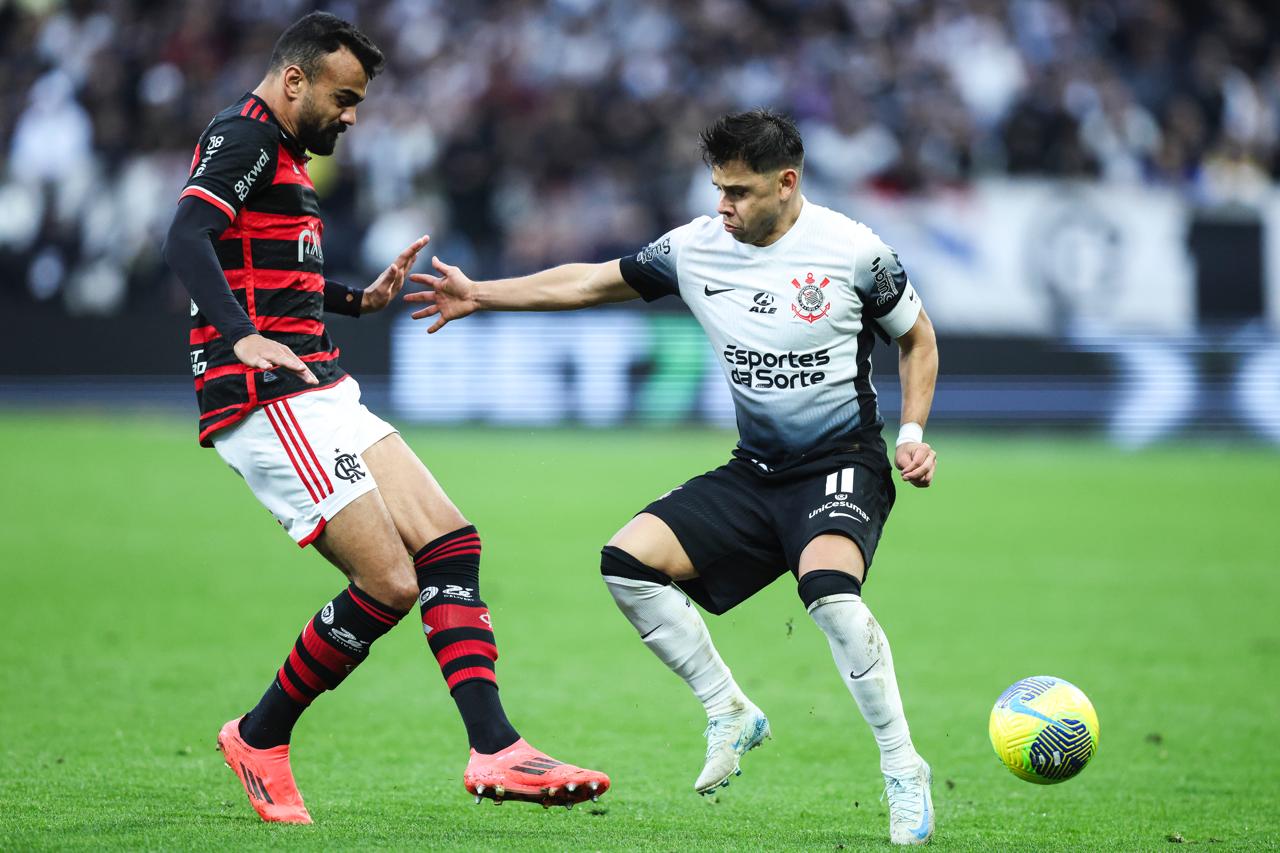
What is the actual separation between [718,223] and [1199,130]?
50.6 ft

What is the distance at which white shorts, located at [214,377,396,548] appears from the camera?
17.6 ft

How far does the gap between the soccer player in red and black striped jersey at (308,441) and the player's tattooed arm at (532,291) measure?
1.69 ft

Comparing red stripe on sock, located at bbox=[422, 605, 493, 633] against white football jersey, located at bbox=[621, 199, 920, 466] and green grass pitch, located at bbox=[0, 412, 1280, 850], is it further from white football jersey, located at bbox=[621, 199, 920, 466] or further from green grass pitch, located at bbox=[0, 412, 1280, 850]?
white football jersey, located at bbox=[621, 199, 920, 466]

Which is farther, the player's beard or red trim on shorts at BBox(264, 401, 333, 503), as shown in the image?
the player's beard

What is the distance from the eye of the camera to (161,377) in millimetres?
18594

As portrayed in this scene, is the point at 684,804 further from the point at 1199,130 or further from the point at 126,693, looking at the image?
the point at 1199,130

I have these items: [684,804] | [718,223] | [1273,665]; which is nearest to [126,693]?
[684,804]

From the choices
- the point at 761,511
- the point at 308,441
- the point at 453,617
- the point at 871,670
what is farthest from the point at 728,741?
the point at 308,441

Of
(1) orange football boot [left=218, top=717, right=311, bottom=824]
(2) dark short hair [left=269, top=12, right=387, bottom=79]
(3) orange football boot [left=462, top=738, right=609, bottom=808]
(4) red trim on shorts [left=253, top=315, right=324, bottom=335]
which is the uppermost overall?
(2) dark short hair [left=269, top=12, right=387, bottom=79]

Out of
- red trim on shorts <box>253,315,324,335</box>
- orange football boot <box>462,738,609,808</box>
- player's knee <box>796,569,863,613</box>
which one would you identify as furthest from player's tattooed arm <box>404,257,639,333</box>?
orange football boot <box>462,738,609,808</box>

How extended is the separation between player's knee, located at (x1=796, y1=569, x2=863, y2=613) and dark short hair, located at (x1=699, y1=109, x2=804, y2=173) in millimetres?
1341

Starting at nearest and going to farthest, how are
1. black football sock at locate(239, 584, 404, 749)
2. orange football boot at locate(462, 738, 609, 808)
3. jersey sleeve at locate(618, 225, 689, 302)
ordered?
orange football boot at locate(462, 738, 609, 808) → black football sock at locate(239, 584, 404, 749) → jersey sleeve at locate(618, 225, 689, 302)

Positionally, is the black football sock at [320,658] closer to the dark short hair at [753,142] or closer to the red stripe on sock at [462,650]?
the red stripe on sock at [462,650]

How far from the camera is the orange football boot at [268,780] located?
537 centimetres
